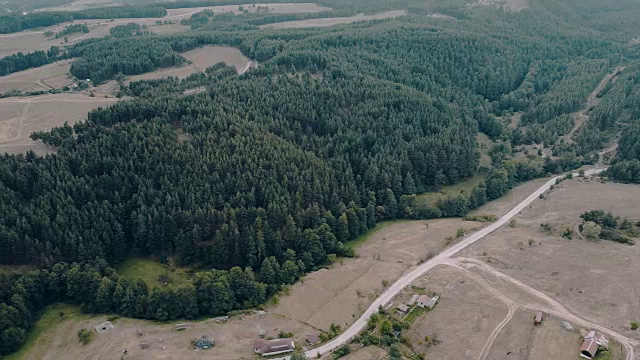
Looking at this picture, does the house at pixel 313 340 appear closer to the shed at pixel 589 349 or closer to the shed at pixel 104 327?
the shed at pixel 104 327

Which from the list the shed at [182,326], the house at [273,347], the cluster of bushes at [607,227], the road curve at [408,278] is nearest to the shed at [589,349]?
the road curve at [408,278]

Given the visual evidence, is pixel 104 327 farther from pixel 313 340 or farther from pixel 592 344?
pixel 592 344

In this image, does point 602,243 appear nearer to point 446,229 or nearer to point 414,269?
point 446,229

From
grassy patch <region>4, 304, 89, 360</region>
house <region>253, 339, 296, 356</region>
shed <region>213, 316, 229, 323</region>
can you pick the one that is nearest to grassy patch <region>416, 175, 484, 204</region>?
shed <region>213, 316, 229, 323</region>

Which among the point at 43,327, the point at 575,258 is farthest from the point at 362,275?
the point at 43,327

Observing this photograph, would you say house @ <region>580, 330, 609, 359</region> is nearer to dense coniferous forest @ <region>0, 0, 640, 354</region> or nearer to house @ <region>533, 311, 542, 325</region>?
house @ <region>533, 311, 542, 325</region>

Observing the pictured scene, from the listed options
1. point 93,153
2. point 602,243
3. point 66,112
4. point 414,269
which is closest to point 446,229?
point 414,269

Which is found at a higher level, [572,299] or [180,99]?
[180,99]
